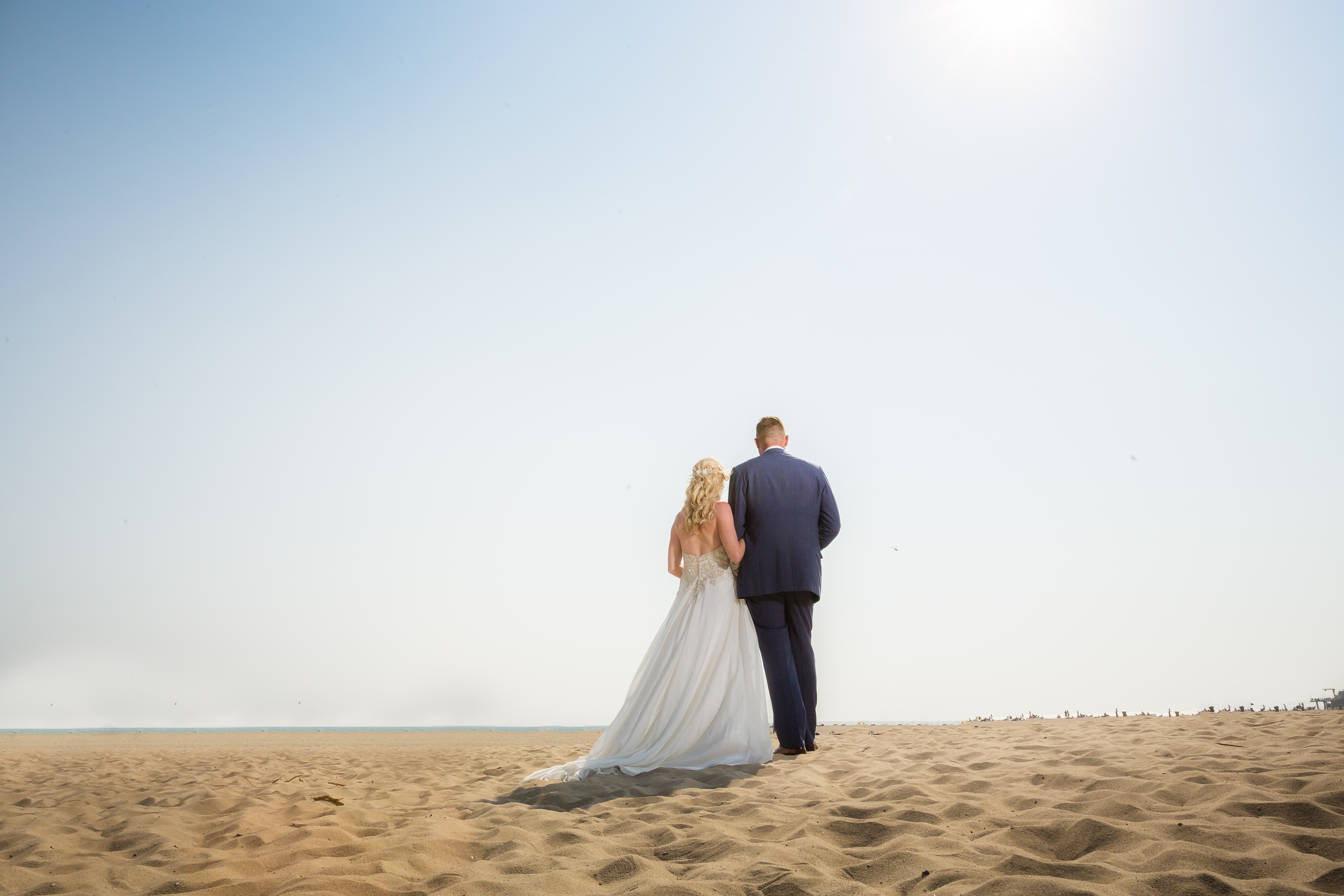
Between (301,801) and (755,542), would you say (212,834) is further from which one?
(755,542)

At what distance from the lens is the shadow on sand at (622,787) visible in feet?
12.2

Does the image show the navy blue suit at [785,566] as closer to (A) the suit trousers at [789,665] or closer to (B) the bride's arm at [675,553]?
(A) the suit trousers at [789,665]

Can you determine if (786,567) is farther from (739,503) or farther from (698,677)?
(698,677)

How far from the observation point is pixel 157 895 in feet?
7.99

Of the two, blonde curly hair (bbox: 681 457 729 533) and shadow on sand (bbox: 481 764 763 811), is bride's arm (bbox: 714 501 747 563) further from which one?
shadow on sand (bbox: 481 764 763 811)

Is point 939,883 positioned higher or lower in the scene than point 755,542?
lower

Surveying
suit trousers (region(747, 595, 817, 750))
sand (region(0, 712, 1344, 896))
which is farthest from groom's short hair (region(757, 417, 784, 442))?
sand (region(0, 712, 1344, 896))

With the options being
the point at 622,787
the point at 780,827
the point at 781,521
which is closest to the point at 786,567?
the point at 781,521

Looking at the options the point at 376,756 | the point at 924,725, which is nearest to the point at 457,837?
the point at 376,756

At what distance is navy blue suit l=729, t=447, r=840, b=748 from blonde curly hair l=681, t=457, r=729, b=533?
0.62 feet

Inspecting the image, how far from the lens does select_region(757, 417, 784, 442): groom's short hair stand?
5621 mm

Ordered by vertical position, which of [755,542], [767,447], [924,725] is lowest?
[924,725]

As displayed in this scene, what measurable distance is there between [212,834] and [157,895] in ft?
3.10

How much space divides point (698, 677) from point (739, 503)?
1.31 meters
